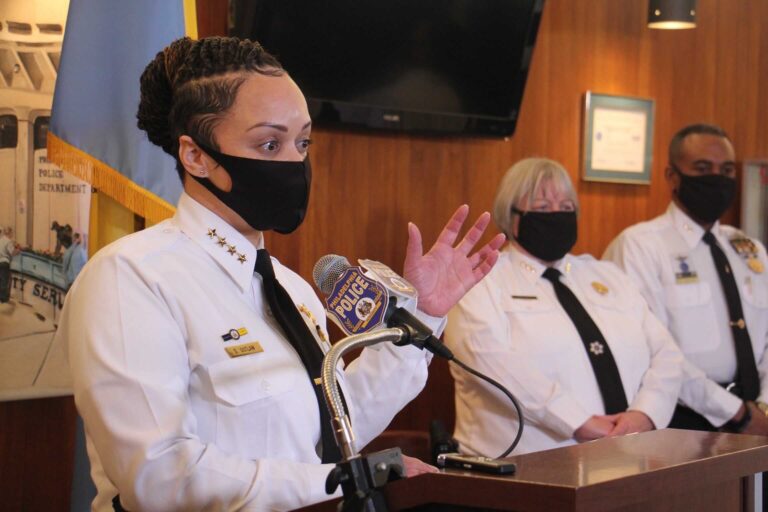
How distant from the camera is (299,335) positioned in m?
1.92

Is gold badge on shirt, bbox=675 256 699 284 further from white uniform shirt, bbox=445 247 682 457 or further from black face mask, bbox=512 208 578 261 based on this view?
black face mask, bbox=512 208 578 261

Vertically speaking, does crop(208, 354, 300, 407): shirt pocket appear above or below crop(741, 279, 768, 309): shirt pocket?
above

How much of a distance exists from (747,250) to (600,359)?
1.30 metres

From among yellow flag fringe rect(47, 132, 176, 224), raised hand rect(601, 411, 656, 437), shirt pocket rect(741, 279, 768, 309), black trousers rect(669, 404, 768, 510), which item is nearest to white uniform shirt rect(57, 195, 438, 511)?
yellow flag fringe rect(47, 132, 176, 224)

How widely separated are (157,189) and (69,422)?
940mm

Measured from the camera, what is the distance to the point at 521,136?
15.1 feet

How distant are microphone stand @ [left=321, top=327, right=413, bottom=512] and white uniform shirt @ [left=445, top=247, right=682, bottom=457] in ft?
7.10

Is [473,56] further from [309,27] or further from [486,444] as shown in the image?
[486,444]

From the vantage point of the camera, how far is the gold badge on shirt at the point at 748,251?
4434 mm

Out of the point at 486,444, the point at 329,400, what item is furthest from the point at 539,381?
the point at 329,400

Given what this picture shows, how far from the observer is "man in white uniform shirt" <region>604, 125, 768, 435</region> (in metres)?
4.00

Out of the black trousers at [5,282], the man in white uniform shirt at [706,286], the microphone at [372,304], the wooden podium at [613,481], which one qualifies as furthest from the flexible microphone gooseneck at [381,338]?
the man in white uniform shirt at [706,286]

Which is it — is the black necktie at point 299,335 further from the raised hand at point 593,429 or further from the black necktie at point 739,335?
the black necktie at point 739,335

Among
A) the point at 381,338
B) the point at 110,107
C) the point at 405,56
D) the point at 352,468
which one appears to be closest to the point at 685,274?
the point at 405,56
